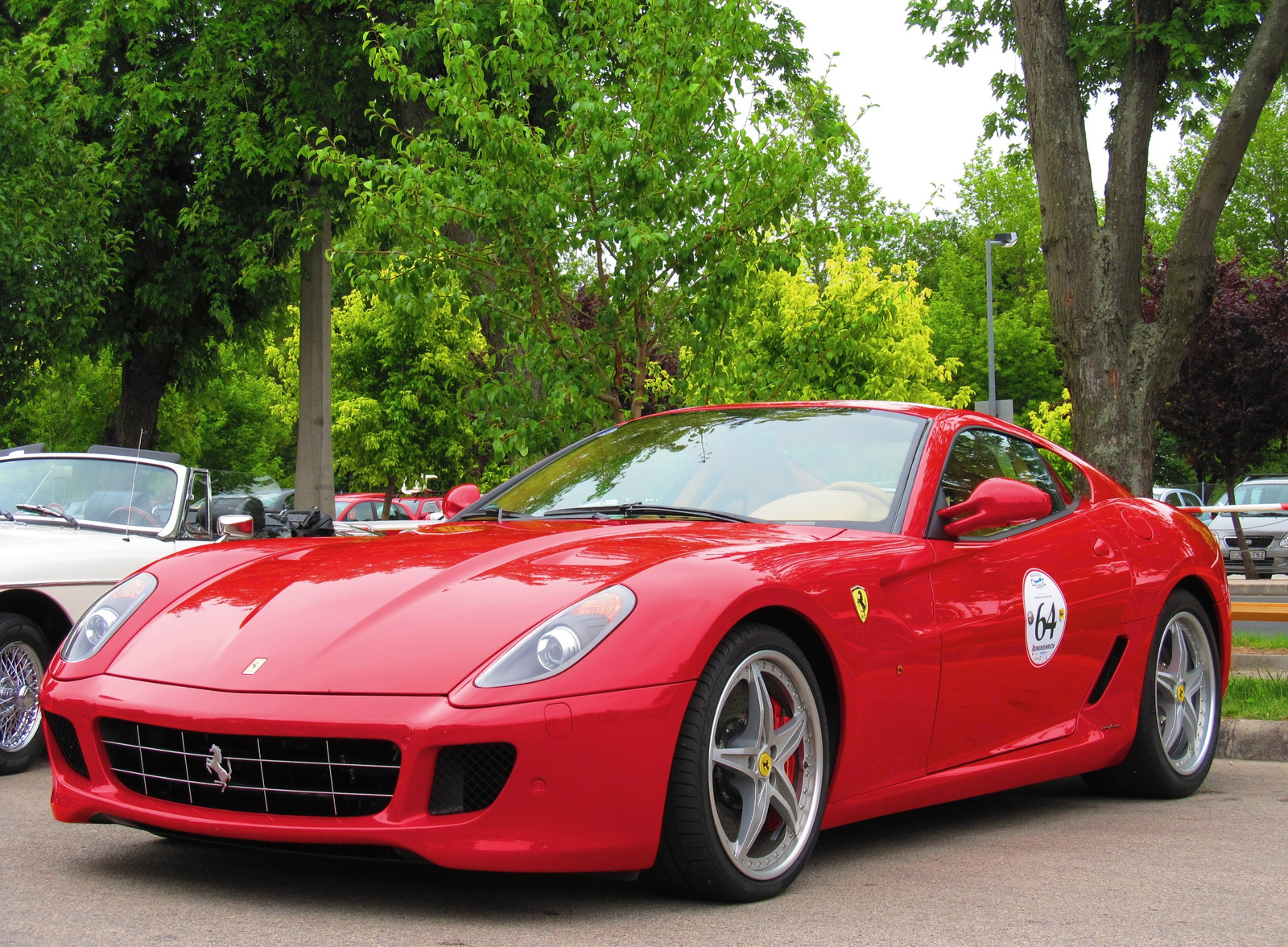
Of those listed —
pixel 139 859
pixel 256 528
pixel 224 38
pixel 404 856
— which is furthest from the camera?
pixel 224 38


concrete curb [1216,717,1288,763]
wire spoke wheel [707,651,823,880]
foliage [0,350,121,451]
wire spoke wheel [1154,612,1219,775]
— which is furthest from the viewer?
Answer: foliage [0,350,121,451]

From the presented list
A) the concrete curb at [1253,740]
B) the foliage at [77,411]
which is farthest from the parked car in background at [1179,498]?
the foliage at [77,411]

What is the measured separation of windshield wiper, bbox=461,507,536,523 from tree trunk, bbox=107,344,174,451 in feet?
53.0

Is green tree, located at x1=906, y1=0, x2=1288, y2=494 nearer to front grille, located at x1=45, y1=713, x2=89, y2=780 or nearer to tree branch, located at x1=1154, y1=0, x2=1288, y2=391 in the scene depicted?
tree branch, located at x1=1154, y1=0, x2=1288, y2=391

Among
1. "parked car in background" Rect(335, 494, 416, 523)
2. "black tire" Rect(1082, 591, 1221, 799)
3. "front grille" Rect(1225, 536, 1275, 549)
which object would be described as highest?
"black tire" Rect(1082, 591, 1221, 799)

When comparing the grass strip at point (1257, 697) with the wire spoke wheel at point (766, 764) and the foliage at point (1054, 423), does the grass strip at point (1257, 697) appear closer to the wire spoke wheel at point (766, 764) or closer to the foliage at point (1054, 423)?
the wire spoke wheel at point (766, 764)

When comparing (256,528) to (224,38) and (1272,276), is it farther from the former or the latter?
(1272,276)

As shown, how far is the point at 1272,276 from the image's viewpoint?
30.3 metres

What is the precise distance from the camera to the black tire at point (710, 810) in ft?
11.0

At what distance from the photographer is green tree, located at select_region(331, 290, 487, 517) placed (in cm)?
2692

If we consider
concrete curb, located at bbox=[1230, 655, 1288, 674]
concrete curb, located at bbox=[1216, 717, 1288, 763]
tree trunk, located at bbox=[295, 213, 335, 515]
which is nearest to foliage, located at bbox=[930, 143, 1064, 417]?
tree trunk, located at bbox=[295, 213, 335, 515]

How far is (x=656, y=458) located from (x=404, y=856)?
6.67 ft

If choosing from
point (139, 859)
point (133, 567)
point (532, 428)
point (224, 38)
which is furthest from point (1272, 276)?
point (139, 859)

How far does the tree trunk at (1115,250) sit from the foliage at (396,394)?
17737mm
